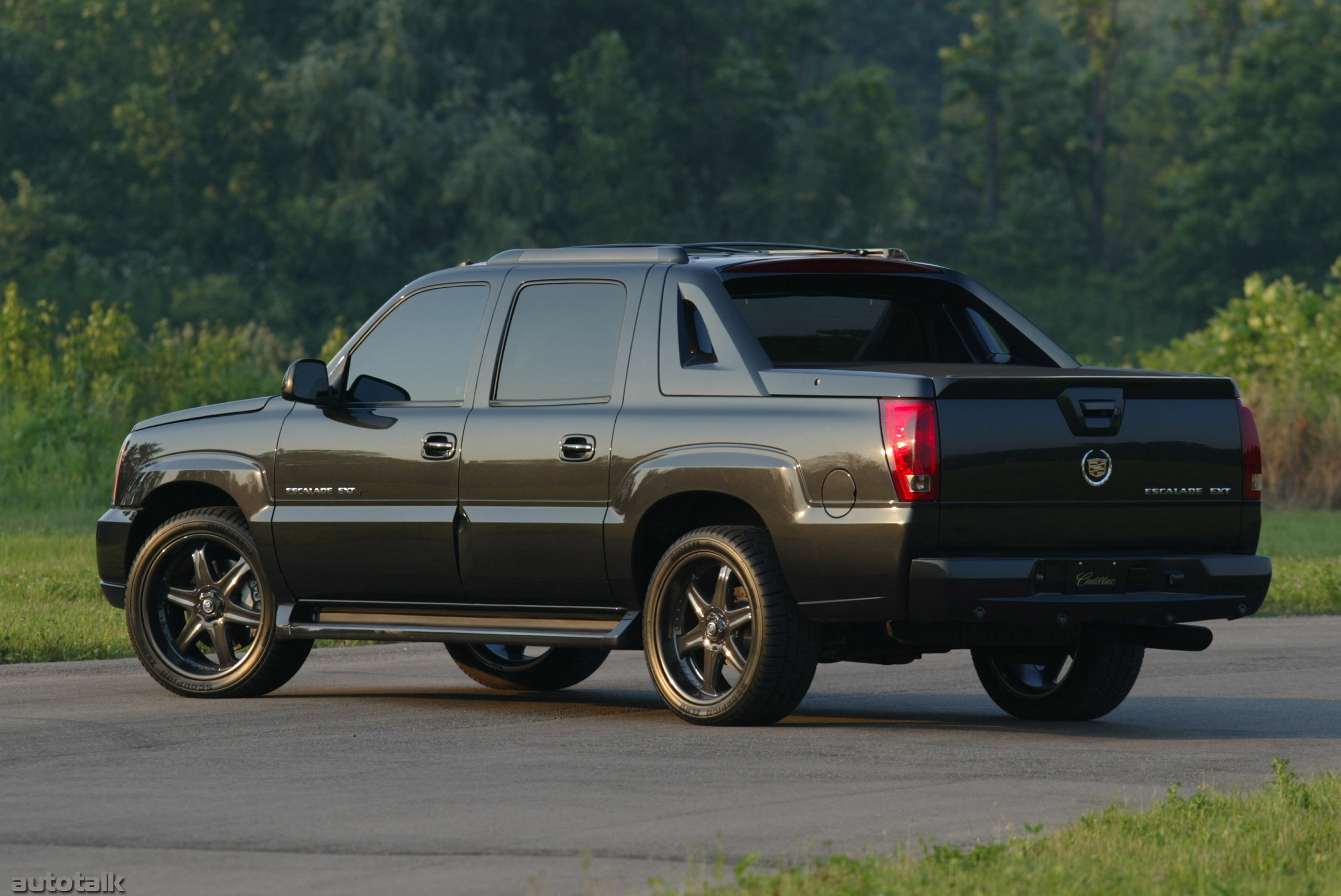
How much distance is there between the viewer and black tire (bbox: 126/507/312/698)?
36.9 feet

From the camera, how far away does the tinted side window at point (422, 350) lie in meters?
10.8

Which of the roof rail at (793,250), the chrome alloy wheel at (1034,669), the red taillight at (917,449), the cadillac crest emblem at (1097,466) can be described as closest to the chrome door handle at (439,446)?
the roof rail at (793,250)

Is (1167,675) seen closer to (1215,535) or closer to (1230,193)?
(1215,535)

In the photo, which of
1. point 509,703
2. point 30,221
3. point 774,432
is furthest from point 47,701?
point 30,221

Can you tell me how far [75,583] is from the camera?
1645cm

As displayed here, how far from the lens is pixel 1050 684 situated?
1095 cm

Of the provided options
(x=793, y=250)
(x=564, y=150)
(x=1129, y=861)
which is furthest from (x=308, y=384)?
(x=564, y=150)

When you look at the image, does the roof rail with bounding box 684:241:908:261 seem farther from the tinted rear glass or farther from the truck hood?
the truck hood

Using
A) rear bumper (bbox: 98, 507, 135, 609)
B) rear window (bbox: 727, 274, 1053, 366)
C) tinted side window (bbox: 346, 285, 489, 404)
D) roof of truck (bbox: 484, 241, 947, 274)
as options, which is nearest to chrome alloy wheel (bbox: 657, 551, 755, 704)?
rear window (bbox: 727, 274, 1053, 366)

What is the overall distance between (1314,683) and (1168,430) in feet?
10.6

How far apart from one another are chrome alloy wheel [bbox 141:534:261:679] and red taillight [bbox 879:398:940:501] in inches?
141

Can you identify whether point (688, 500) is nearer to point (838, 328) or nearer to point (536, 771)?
point (838, 328)

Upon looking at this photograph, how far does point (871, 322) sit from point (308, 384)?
2.59 m

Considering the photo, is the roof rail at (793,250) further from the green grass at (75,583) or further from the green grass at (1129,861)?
the green grass at (75,583)
